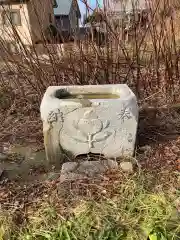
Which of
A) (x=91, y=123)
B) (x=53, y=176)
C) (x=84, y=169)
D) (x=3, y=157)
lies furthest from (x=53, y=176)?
(x=3, y=157)

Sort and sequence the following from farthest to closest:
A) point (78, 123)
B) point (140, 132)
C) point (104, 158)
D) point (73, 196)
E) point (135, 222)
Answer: point (140, 132) < point (104, 158) < point (78, 123) < point (73, 196) < point (135, 222)

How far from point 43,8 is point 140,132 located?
5.52 feet

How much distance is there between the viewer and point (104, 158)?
2.79 metres

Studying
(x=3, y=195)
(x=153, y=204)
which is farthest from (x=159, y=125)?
(x=3, y=195)

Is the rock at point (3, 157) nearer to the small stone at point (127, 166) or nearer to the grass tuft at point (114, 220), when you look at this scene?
the grass tuft at point (114, 220)

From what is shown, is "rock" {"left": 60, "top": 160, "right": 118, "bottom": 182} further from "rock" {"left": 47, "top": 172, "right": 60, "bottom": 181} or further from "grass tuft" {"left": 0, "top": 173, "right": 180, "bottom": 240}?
"grass tuft" {"left": 0, "top": 173, "right": 180, "bottom": 240}

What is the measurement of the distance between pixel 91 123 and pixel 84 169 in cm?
37

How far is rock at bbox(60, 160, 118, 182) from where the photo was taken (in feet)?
8.22

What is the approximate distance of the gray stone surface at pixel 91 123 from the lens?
8.33ft

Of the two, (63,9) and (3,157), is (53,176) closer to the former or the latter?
(3,157)

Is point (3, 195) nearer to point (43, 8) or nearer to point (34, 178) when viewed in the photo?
point (34, 178)

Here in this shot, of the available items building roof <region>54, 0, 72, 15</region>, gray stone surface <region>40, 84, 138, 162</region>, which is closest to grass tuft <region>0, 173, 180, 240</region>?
gray stone surface <region>40, 84, 138, 162</region>

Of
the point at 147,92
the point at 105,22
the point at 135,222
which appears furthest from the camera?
the point at 147,92

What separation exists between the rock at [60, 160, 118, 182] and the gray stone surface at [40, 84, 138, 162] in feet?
0.34
